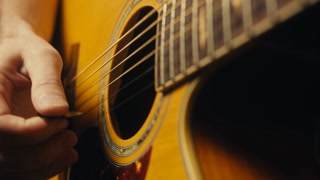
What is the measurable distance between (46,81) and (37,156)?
0.40 ft

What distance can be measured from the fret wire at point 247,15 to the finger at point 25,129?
33cm

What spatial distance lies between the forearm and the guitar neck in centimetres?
44

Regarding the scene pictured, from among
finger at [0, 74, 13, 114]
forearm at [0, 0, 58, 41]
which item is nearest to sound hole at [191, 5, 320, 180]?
finger at [0, 74, 13, 114]

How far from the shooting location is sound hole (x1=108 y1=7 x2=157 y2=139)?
66 centimetres

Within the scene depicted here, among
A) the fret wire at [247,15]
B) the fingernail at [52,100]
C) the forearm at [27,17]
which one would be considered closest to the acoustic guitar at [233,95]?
the fret wire at [247,15]

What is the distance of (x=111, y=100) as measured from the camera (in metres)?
0.68

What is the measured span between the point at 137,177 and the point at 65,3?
0.62m

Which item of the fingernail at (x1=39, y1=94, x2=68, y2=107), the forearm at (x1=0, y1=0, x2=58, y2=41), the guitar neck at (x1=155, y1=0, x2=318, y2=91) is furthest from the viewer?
the forearm at (x1=0, y1=0, x2=58, y2=41)

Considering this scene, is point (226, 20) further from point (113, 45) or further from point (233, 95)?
point (113, 45)

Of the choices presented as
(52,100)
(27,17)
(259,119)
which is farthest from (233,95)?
(27,17)

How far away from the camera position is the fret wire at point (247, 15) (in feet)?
1.08

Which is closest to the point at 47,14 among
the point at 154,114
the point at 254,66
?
the point at 154,114

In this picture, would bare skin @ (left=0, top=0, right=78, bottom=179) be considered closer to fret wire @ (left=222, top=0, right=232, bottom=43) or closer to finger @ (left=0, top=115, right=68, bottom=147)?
finger @ (left=0, top=115, right=68, bottom=147)

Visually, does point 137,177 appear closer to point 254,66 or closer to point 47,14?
point 254,66
